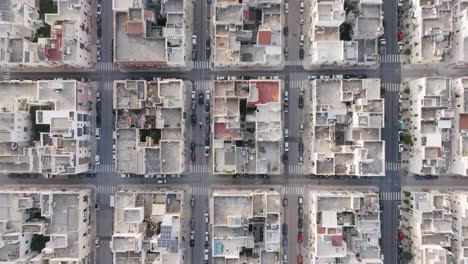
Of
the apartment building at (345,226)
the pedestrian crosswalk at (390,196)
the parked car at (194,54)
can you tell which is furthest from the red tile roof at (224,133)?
the pedestrian crosswalk at (390,196)

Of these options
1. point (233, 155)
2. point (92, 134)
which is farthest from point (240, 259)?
point (92, 134)

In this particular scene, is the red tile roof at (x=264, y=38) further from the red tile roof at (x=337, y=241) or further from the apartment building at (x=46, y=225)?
the apartment building at (x=46, y=225)

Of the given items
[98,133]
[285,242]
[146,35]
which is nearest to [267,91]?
[146,35]

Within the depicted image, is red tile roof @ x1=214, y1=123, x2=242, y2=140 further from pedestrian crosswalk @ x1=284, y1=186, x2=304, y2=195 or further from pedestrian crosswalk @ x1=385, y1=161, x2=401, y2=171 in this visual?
pedestrian crosswalk @ x1=385, y1=161, x2=401, y2=171

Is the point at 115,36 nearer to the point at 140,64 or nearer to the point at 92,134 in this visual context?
the point at 140,64

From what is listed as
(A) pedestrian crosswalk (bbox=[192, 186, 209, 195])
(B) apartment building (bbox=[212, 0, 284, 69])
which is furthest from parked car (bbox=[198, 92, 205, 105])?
(A) pedestrian crosswalk (bbox=[192, 186, 209, 195])

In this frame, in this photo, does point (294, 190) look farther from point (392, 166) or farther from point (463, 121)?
point (463, 121)
